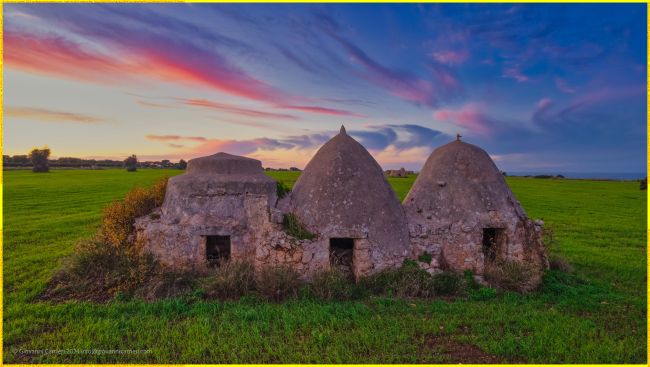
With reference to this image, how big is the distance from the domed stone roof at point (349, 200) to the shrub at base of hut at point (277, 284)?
1344 millimetres

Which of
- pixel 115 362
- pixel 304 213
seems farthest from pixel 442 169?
pixel 115 362

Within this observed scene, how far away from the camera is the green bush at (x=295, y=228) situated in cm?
869

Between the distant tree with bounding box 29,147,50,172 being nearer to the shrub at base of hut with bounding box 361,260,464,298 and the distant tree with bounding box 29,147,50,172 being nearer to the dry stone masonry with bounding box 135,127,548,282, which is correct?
the dry stone masonry with bounding box 135,127,548,282

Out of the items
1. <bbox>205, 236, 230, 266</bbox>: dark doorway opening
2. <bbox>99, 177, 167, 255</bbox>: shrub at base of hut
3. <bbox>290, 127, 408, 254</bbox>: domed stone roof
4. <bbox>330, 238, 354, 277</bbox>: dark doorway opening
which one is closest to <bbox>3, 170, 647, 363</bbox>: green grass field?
<bbox>330, 238, 354, 277</bbox>: dark doorway opening

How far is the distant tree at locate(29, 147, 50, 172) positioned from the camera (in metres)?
51.9

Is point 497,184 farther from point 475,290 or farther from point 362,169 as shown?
point 362,169

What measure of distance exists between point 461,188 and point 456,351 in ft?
16.0

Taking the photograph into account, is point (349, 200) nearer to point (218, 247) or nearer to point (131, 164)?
point (218, 247)

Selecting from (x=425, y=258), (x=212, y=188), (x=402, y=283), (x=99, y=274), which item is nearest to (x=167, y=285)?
(x=99, y=274)

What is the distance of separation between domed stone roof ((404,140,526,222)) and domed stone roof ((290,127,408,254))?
3.22 feet

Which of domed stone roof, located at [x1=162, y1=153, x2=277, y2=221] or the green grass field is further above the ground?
domed stone roof, located at [x1=162, y1=153, x2=277, y2=221]

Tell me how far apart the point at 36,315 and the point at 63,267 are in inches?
87.1

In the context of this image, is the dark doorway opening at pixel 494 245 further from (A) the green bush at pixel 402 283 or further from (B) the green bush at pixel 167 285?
(B) the green bush at pixel 167 285

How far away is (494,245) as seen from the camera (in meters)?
9.81
